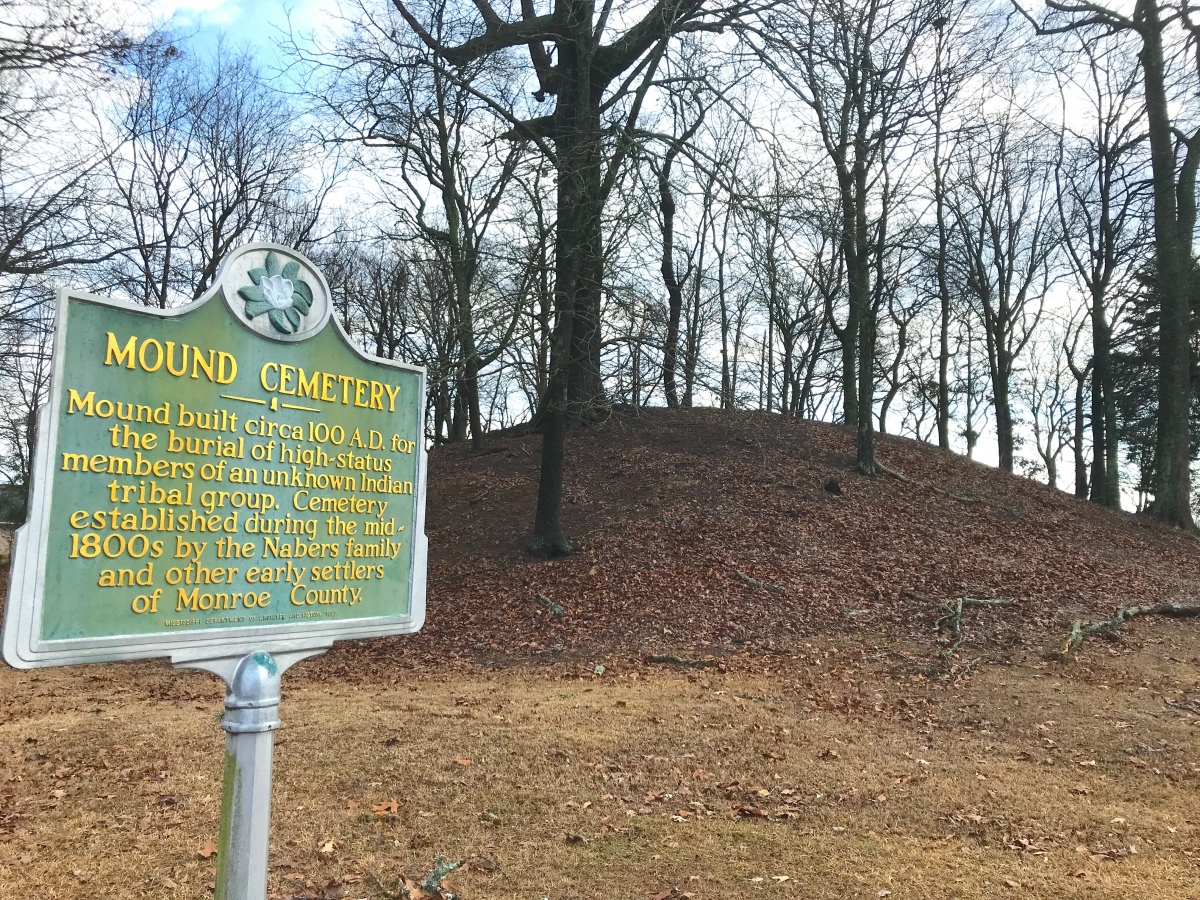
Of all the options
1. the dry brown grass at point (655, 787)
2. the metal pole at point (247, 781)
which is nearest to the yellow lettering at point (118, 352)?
the metal pole at point (247, 781)

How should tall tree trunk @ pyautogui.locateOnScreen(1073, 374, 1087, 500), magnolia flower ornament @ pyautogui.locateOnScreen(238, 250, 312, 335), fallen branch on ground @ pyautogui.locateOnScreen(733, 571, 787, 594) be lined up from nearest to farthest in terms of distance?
1. magnolia flower ornament @ pyautogui.locateOnScreen(238, 250, 312, 335)
2. fallen branch on ground @ pyautogui.locateOnScreen(733, 571, 787, 594)
3. tall tree trunk @ pyautogui.locateOnScreen(1073, 374, 1087, 500)

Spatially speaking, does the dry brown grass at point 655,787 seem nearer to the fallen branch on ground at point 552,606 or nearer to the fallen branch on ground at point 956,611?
the fallen branch on ground at point 956,611

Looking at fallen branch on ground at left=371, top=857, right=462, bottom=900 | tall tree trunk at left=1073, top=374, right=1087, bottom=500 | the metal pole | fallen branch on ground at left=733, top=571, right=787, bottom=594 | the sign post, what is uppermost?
tall tree trunk at left=1073, top=374, right=1087, bottom=500

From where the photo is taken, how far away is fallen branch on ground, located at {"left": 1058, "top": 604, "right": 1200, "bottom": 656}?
9.95m

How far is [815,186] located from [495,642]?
6891 millimetres

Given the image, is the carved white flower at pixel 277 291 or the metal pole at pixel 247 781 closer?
the metal pole at pixel 247 781

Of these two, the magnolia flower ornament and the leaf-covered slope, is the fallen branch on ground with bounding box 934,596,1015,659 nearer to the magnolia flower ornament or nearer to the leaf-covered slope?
the leaf-covered slope

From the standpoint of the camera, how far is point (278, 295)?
11.7ft

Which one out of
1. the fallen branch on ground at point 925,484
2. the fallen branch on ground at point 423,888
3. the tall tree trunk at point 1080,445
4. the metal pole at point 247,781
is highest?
the tall tree trunk at point 1080,445

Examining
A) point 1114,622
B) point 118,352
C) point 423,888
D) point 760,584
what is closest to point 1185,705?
point 1114,622

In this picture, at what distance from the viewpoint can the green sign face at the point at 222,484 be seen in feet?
9.71

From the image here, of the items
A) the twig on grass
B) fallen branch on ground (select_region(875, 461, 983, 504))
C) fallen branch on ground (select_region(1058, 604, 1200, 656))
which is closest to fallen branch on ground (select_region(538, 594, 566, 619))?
fallen branch on ground (select_region(1058, 604, 1200, 656))

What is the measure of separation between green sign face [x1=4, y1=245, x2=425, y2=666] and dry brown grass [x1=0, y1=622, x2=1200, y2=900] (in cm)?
180

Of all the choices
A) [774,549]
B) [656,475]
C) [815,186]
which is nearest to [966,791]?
[815,186]
